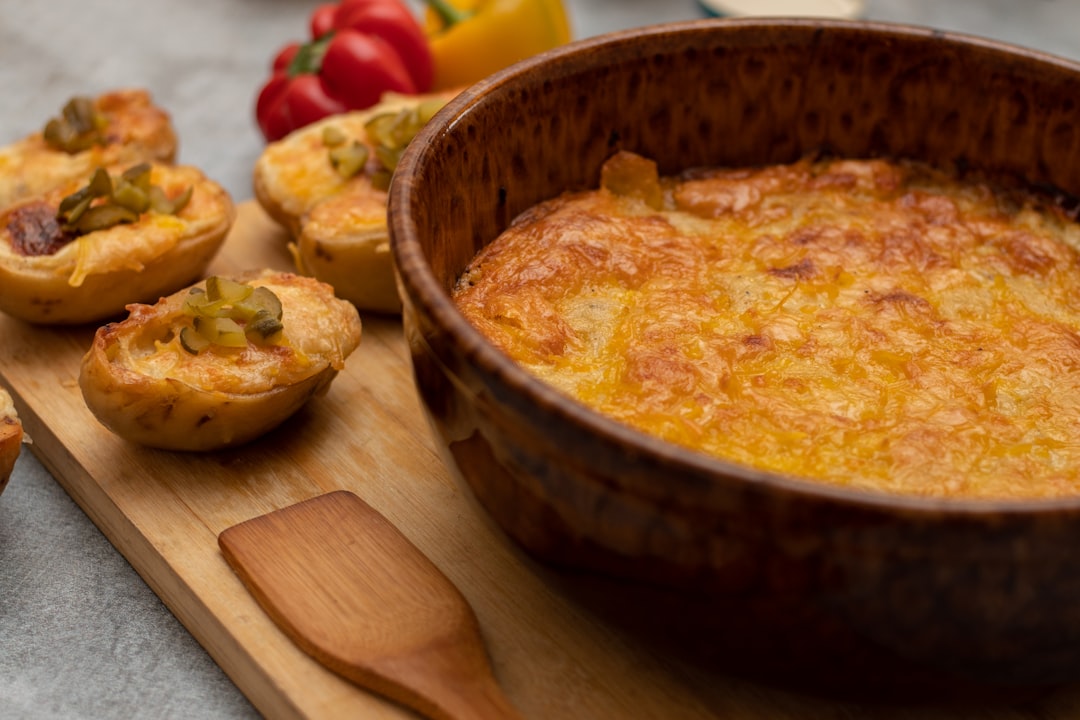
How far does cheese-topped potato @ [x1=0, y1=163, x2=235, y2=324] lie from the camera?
117 inches

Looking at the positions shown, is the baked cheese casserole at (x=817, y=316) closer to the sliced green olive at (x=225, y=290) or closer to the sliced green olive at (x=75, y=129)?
the sliced green olive at (x=225, y=290)

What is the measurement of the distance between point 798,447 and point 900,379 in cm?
35

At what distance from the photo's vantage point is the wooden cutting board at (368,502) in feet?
7.32

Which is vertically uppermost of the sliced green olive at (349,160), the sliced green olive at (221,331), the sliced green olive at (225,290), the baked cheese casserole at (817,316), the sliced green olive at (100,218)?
the baked cheese casserole at (817,316)

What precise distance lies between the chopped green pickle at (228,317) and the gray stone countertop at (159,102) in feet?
1.73

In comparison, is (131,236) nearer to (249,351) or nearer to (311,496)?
(249,351)

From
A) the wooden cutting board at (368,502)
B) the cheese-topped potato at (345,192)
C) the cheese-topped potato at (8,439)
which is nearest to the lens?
the wooden cutting board at (368,502)

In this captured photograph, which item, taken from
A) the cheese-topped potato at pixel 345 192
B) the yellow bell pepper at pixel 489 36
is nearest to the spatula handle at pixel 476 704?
the cheese-topped potato at pixel 345 192

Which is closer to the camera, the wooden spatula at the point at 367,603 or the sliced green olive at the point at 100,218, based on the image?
the wooden spatula at the point at 367,603

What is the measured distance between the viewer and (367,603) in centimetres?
235

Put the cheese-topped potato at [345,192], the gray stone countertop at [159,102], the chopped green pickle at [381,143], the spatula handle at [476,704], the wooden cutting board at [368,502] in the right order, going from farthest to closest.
→ the chopped green pickle at [381,143] < the cheese-topped potato at [345,192] < the gray stone countertop at [159,102] < the wooden cutting board at [368,502] < the spatula handle at [476,704]

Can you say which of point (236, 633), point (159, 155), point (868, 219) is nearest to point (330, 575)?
point (236, 633)

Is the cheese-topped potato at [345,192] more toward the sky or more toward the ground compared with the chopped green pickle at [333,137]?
more toward the ground

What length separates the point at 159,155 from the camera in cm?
369
